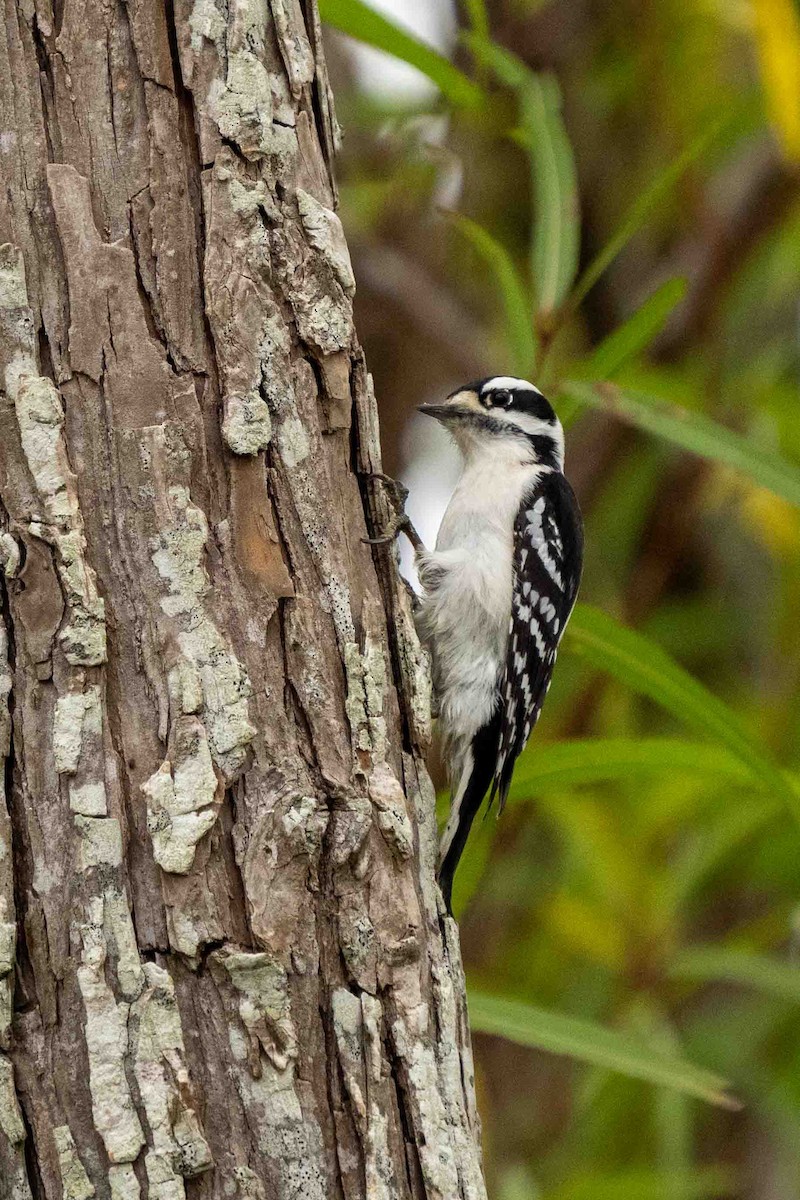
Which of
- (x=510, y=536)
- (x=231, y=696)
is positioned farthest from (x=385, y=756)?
(x=510, y=536)

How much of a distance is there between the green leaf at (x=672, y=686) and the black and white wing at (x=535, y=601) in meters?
0.40

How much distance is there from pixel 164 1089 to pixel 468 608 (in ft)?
5.99

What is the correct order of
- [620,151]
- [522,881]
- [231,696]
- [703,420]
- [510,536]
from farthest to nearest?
[620,151] → [522,881] → [510,536] → [703,420] → [231,696]

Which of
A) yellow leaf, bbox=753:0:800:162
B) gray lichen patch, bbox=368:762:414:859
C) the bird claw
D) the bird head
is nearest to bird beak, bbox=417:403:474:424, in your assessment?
the bird head

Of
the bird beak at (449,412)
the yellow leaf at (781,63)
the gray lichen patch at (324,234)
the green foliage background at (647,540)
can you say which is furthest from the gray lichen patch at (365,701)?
the yellow leaf at (781,63)

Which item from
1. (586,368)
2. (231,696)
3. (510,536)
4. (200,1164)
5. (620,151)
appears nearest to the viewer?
(200,1164)

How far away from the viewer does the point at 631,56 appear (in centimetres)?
564

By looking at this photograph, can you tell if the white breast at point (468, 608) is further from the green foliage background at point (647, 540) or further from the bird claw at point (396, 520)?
the green foliage background at point (647, 540)

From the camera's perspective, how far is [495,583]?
3541 millimetres

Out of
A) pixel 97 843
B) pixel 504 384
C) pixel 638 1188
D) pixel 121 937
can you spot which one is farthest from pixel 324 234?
pixel 638 1188

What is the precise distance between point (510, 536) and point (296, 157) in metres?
1.64

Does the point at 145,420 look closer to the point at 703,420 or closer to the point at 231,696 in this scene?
the point at 231,696

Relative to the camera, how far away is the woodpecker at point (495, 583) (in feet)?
10.8

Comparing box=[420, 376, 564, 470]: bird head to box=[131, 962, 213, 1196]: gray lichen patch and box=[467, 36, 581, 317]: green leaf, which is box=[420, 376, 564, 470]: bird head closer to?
box=[467, 36, 581, 317]: green leaf
